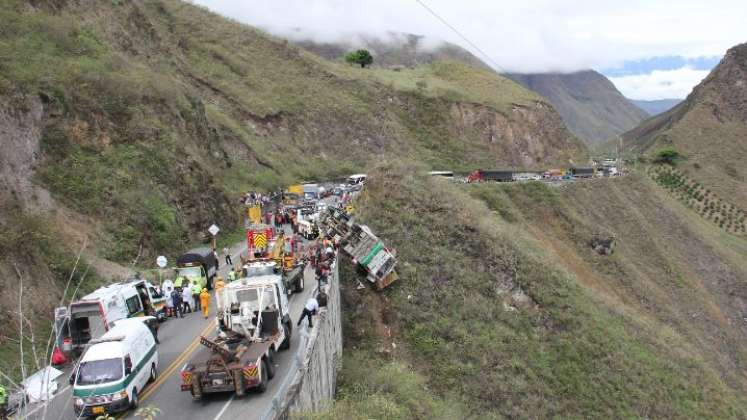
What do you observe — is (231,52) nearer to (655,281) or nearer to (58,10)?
(58,10)

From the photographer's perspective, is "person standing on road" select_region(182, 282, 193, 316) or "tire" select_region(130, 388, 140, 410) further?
"person standing on road" select_region(182, 282, 193, 316)

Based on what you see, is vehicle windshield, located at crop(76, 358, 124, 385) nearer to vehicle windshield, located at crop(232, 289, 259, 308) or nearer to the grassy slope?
vehicle windshield, located at crop(232, 289, 259, 308)

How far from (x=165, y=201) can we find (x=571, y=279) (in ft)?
64.4

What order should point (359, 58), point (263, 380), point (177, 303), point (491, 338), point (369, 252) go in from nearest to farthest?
point (263, 380)
point (177, 303)
point (491, 338)
point (369, 252)
point (359, 58)

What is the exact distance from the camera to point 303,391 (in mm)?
10773

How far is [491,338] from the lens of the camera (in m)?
21.2

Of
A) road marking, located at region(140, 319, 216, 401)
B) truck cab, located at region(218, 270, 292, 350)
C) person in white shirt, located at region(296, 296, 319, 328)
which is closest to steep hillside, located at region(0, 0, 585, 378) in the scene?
road marking, located at region(140, 319, 216, 401)

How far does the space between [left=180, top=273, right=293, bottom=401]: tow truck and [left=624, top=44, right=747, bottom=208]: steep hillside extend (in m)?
85.8

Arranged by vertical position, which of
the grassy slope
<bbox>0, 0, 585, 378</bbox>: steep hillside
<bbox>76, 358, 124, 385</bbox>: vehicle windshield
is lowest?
the grassy slope

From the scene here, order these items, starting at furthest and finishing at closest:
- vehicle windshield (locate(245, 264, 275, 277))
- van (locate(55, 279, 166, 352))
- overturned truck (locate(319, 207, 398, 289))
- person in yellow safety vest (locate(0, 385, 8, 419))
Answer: overturned truck (locate(319, 207, 398, 289))
vehicle windshield (locate(245, 264, 275, 277))
van (locate(55, 279, 166, 352))
person in yellow safety vest (locate(0, 385, 8, 419))

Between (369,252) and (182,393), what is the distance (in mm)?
10571

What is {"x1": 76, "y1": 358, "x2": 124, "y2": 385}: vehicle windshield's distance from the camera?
37.8 feet

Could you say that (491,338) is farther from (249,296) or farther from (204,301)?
(249,296)

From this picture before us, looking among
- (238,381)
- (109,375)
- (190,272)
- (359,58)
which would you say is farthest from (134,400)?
(359,58)
